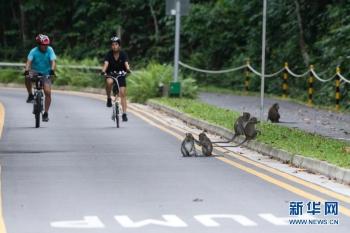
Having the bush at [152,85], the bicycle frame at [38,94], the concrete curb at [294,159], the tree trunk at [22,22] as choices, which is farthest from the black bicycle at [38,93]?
the tree trunk at [22,22]

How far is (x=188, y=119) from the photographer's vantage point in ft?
78.9

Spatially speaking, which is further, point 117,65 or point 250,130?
point 117,65

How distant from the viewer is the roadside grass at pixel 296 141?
14732 mm

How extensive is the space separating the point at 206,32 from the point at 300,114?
59.2 ft

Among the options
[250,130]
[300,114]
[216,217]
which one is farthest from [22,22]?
[216,217]

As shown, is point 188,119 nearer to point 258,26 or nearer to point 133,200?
point 133,200

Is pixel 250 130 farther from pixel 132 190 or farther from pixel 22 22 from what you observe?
pixel 22 22

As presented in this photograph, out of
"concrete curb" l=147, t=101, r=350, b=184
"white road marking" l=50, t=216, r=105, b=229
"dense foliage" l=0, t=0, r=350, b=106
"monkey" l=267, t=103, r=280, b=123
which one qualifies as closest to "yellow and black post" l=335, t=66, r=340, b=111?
"dense foliage" l=0, t=0, r=350, b=106

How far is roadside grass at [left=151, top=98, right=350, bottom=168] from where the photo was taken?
1473 cm

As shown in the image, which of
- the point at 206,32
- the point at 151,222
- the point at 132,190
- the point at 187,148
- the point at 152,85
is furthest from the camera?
the point at 206,32

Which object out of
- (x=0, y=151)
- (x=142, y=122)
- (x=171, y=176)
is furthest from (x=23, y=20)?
(x=171, y=176)

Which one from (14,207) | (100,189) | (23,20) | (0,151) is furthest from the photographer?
(23,20)

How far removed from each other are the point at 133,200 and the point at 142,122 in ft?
42.0

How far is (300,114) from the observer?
26984mm
